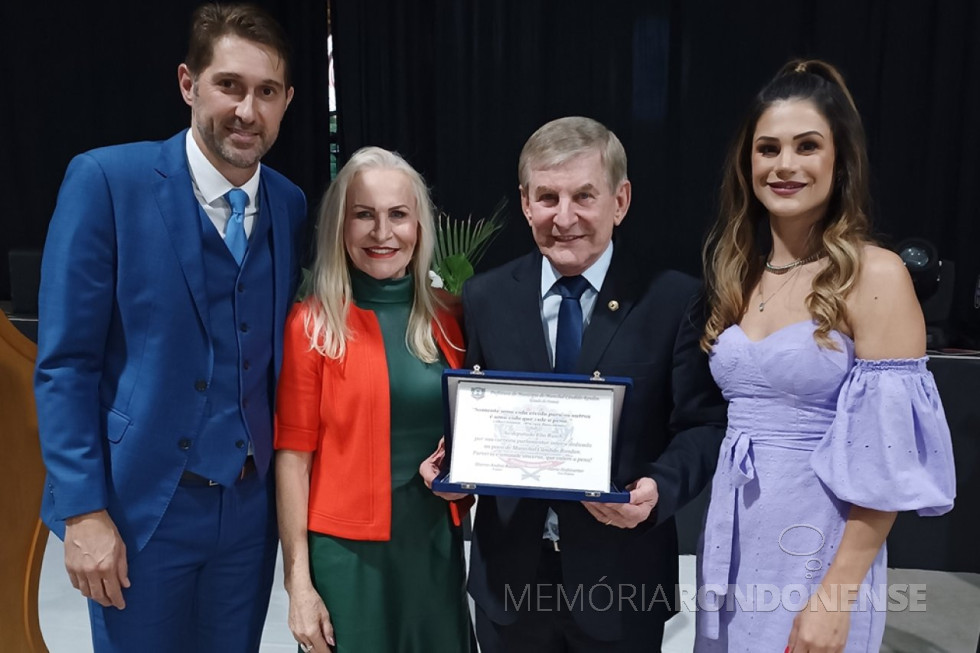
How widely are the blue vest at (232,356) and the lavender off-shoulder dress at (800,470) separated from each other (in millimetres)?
919

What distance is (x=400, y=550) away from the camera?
1710 mm

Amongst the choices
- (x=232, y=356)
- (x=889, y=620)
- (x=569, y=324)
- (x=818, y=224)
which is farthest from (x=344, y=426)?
(x=889, y=620)

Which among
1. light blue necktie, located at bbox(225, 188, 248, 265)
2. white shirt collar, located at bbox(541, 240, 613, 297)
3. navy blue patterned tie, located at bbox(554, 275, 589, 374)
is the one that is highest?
light blue necktie, located at bbox(225, 188, 248, 265)

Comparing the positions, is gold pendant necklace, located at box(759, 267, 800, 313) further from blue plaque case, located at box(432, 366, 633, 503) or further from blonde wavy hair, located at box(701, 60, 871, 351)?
blue plaque case, located at box(432, 366, 633, 503)

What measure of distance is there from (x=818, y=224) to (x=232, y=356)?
118cm

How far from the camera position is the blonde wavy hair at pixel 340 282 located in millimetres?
1676

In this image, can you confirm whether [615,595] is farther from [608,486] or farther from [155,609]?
[155,609]

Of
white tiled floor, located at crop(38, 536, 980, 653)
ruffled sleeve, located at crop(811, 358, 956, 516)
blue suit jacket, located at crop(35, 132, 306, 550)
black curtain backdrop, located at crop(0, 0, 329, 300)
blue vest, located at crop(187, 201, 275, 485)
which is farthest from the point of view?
black curtain backdrop, located at crop(0, 0, 329, 300)

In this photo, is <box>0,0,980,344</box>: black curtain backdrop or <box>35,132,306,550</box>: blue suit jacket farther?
<box>0,0,980,344</box>: black curtain backdrop

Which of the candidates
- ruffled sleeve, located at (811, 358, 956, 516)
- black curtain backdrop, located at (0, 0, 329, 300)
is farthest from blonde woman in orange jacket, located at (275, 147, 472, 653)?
black curtain backdrop, located at (0, 0, 329, 300)

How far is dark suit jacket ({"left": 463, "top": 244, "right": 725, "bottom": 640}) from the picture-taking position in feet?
5.05

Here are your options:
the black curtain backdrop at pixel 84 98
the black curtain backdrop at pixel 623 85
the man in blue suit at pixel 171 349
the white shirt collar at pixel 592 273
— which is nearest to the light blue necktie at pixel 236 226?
the man in blue suit at pixel 171 349

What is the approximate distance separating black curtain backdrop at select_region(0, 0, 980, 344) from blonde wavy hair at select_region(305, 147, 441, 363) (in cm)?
346

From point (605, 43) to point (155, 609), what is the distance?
188 inches
